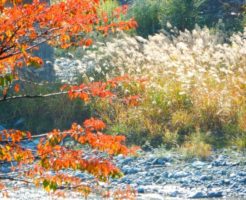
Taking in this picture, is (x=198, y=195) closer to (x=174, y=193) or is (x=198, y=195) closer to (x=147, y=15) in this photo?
(x=174, y=193)

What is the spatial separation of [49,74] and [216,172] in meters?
6.07

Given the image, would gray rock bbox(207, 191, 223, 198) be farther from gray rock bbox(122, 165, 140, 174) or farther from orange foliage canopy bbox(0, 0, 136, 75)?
orange foliage canopy bbox(0, 0, 136, 75)

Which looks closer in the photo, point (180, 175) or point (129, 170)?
point (180, 175)

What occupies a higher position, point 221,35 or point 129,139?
point 221,35

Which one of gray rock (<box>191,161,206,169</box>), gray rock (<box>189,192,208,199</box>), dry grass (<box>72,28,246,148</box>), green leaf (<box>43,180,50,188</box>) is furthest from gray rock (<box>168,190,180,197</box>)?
green leaf (<box>43,180,50,188</box>)

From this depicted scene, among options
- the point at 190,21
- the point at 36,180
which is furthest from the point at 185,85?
the point at 36,180

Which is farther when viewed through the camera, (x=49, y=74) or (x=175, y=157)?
(x=49, y=74)

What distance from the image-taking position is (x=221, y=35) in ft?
60.5

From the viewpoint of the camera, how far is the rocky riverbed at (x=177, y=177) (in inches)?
421

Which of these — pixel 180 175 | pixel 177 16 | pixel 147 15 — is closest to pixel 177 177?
pixel 180 175

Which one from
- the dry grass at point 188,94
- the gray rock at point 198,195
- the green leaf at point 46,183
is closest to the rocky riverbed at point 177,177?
the gray rock at point 198,195

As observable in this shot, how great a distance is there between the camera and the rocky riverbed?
10.7m

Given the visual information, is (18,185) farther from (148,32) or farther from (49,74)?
(148,32)

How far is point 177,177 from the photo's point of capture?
11609 millimetres
